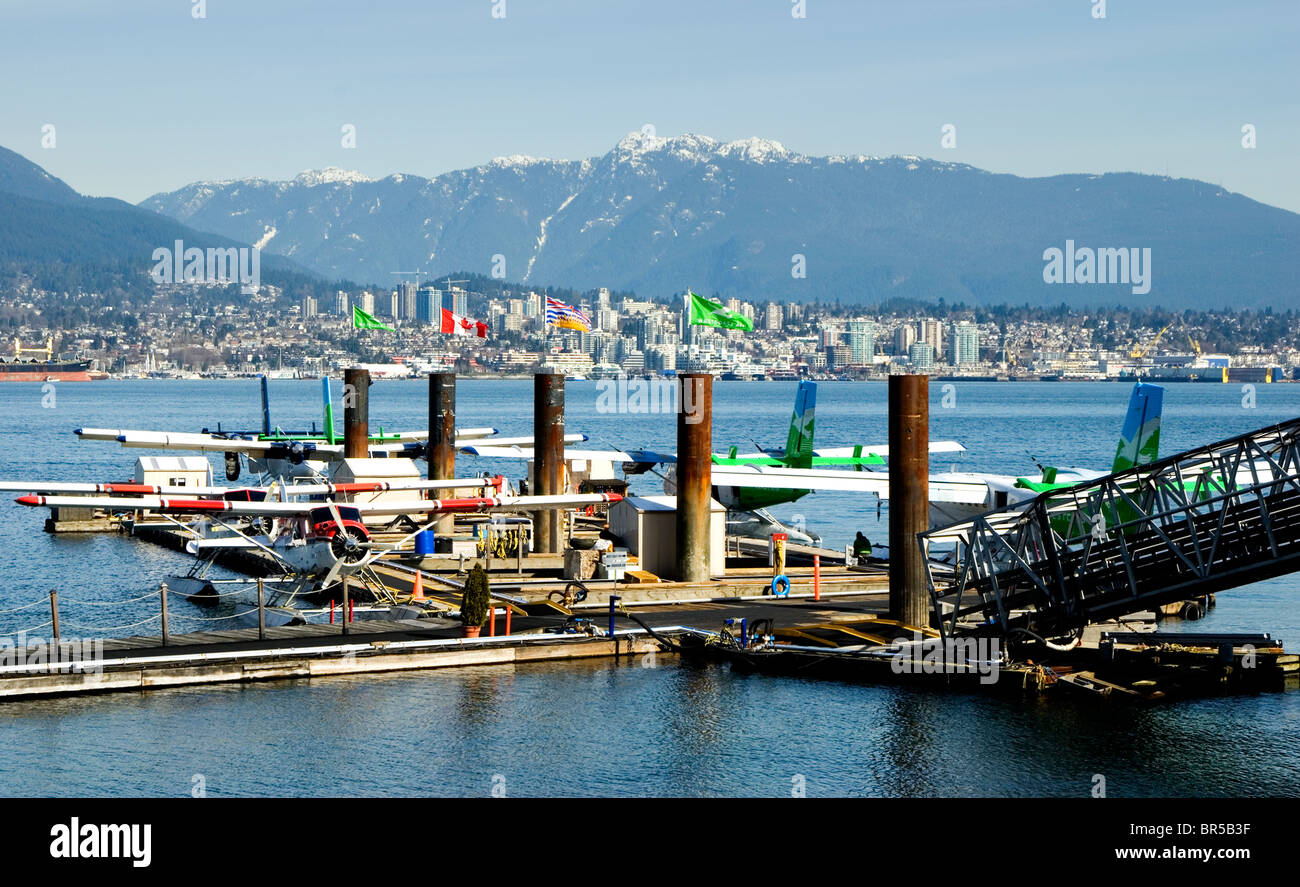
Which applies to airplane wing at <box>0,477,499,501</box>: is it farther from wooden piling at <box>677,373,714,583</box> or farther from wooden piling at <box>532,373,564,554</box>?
wooden piling at <box>677,373,714,583</box>

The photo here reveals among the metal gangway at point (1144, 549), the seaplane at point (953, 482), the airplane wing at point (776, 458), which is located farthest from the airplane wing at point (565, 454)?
the metal gangway at point (1144, 549)

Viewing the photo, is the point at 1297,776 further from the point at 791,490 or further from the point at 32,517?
the point at 32,517

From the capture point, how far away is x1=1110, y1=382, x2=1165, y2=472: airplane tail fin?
36156mm

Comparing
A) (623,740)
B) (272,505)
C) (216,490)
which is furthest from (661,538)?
(623,740)

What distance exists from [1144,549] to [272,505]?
1898 centimetres

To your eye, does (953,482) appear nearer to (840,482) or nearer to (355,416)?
(840,482)

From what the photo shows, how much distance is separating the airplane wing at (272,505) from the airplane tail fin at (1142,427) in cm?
1288

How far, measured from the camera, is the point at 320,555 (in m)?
32.3

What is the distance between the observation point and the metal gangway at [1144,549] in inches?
885

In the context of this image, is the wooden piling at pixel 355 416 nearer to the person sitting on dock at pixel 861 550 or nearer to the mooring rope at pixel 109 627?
the mooring rope at pixel 109 627

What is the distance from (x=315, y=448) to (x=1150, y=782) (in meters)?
44.2

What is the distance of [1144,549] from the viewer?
24.3 metres
